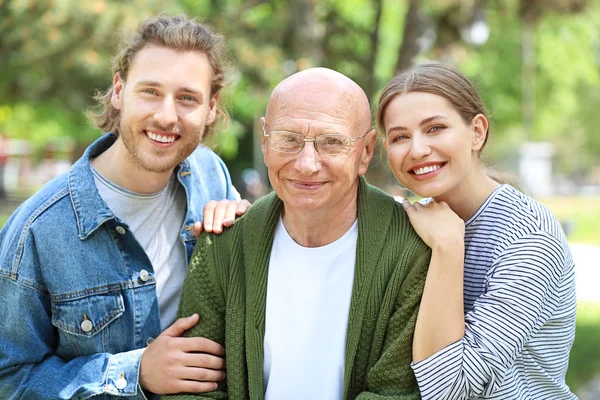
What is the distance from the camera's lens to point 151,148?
2979 mm

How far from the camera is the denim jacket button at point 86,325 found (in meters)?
2.88

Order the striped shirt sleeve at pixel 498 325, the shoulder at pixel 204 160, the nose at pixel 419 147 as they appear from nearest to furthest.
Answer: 1. the striped shirt sleeve at pixel 498 325
2. the nose at pixel 419 147
3. the shoulder at pixel 204 160

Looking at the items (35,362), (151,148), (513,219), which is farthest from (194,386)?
(513,219)

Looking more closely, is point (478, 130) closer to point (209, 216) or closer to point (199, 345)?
point (209, 216)

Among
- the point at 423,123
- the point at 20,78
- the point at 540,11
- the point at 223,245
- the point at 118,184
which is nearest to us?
the point at 423,123

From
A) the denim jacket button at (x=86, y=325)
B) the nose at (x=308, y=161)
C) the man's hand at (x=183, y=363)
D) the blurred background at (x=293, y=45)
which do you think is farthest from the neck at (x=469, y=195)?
the denim jacket button at (x=86, y=325)

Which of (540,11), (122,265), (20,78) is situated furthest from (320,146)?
(20,78)

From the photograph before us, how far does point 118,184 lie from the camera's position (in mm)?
3107

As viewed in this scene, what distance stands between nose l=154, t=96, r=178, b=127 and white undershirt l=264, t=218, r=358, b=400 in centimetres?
73

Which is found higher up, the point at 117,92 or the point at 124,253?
the point at 117,92

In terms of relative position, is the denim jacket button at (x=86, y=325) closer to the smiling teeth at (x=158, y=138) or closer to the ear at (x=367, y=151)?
the smiling teeth at (x=158, y=138)

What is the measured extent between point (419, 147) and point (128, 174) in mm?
1303

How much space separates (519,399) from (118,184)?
6.21 feet

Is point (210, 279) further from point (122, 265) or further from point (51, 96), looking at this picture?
point (51, 96)
